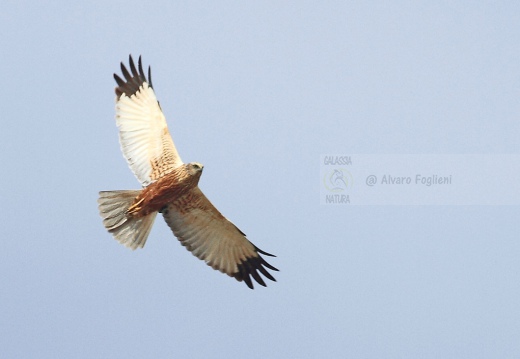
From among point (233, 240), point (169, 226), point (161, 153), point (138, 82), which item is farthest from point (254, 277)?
point (138, 82)

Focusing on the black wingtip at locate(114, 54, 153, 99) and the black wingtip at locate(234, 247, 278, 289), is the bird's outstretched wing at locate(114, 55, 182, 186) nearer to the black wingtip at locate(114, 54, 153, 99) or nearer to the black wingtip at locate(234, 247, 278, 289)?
the black wingtip at locate(114, 54, 153, 99)

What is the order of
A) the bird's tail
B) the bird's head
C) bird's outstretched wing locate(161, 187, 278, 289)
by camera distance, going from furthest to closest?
bird's outstretched wing locate(161, 187, 278, 289), the bird's tail, the bird's head

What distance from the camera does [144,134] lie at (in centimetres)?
970

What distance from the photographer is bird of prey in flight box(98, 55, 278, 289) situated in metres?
9.29

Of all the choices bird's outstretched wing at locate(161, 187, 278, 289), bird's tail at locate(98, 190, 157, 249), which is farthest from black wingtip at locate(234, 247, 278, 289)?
bird's tail at locate(98, 190, 157, 249)

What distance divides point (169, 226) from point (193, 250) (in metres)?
0.41

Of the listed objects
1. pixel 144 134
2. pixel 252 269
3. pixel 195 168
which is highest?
pixel 144 134

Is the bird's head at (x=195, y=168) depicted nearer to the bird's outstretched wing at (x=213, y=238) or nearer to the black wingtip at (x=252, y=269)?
the bird's outstretched wing at (x=213, y=238)

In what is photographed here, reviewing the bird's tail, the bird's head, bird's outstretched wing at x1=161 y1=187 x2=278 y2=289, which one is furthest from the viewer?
bird's outstretched wing at x1=161 y1=187 x2=278 y2=289

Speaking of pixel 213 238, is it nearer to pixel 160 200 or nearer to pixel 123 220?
pixel 160 200

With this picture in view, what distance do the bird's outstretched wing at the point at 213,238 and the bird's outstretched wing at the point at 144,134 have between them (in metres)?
0.48

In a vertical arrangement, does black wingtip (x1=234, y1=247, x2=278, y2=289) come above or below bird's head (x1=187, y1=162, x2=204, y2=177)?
below

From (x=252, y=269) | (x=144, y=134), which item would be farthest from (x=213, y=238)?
(x=144, y=134)

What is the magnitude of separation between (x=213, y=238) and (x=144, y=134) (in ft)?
4.95
